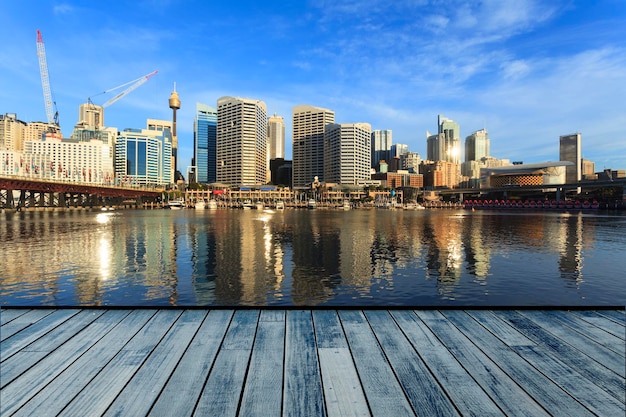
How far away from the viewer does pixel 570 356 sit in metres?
5.80

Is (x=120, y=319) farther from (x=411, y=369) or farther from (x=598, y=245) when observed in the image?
(x=598, y=245)

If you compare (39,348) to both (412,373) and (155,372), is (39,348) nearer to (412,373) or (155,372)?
(155,372)

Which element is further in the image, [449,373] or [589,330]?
[589,330]

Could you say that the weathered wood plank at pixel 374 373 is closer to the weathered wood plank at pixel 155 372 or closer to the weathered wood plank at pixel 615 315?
the weathered wood plank at pixel 155 372

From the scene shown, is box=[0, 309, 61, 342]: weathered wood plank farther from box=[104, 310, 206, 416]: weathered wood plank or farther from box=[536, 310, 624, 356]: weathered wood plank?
box=[536, 310, 624, 356]: weathered wood plank

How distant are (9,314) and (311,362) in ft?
23.3

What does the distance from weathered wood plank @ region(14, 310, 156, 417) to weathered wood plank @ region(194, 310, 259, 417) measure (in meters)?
1.69

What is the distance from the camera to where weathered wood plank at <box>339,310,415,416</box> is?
4.35 meters

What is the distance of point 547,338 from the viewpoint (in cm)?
656

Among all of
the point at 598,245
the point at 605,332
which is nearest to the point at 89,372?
the point at 605,332

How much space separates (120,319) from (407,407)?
617 centimetres

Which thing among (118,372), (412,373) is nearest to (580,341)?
(412,373)

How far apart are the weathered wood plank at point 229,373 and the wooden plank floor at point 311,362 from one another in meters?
0.02

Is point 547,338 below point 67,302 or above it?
above
